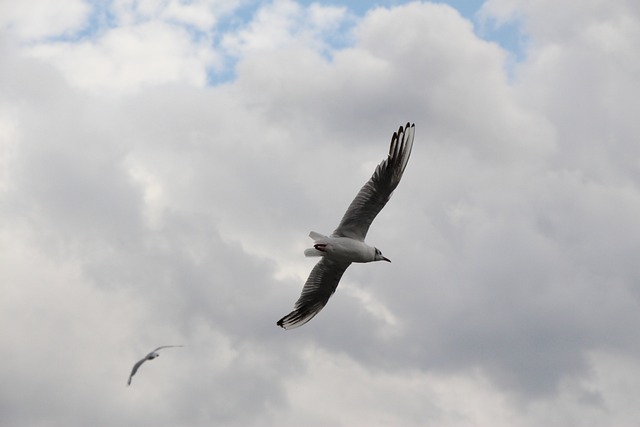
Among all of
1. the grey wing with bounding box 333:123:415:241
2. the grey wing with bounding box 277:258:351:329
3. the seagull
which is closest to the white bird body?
the seagull

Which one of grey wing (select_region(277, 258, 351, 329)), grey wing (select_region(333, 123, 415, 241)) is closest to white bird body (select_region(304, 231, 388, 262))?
grey wing (select_region(333, 123, 415, 241))

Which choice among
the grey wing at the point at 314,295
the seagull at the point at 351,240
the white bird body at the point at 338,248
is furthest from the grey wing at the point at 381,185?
the grey wing at the point at 314,295

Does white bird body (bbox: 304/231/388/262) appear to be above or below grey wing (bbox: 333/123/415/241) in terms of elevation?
below

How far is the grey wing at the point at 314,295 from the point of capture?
44562 millimetres

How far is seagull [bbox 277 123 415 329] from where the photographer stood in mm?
39312

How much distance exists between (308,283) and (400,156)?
29.3 ft

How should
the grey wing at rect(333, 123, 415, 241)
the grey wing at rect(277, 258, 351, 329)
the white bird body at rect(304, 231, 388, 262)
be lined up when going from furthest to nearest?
1. the grey wing at rect(277, 258, 351, 329)
2. the white bird body at rect(304, 231, 388, 262)
3. the grey wing at rect(333, 123, 415, 241)

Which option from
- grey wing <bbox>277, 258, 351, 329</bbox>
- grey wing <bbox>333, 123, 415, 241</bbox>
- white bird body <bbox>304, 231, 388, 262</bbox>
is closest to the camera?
grey wing <bbox>333, 123, 415, 241</bbox>

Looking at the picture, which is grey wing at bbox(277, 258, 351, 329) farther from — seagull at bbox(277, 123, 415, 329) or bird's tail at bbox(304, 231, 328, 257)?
bird's tail at bbox(304, 231, 328, 257)

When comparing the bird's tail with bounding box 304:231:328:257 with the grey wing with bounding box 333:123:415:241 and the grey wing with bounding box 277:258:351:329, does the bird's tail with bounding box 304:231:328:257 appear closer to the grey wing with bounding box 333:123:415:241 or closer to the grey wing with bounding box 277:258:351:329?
the grey wing with bounding box 333:123:415:241

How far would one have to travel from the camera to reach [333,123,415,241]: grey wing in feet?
129

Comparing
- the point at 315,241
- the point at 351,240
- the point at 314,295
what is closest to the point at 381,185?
the point at 351,240

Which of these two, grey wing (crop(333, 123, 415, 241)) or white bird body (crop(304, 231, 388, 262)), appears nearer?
grey wing (crop(333, 123, 415, 241))

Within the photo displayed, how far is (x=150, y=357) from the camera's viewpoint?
44344 millimetres
